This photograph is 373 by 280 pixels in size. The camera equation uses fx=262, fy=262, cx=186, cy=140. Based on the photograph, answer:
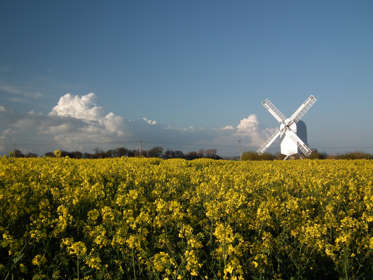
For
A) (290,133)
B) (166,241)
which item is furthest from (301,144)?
(166,241)

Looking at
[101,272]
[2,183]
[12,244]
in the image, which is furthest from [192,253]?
[2,183]

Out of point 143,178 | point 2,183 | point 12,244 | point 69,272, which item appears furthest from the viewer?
point 143,178

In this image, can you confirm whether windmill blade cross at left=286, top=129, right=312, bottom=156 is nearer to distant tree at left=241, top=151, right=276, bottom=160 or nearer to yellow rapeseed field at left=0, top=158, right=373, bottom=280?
distant tree at left=241, top=151, right=276, bottom=160

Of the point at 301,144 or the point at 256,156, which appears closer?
the point at 301,144

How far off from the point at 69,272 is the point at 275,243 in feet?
10.8

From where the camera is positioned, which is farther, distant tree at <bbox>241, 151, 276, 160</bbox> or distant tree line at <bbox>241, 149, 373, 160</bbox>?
distant tree at <bbox>241, 151, 276, 160</bbox>

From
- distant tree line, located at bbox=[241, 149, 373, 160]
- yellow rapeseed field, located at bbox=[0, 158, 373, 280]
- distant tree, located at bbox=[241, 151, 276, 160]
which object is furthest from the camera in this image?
distant tree, located at bbox=[241, 151, 276, 160]

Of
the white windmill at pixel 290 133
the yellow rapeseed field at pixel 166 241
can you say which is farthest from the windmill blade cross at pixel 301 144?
the yellow rapeseed field at pixel 166 241

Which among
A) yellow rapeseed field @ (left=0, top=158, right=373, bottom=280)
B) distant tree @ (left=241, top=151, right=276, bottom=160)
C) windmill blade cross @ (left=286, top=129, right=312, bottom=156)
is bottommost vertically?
yellow rapeseed field @ (left=0, top=158, right=373, bottom=280)

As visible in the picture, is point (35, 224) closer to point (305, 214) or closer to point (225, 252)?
point (225, 252)

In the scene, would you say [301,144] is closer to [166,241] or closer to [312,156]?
[312,156]

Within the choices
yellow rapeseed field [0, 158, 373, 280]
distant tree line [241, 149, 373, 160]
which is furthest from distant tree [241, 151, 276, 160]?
yellow rapeseed field [0, 158, 373, 280]

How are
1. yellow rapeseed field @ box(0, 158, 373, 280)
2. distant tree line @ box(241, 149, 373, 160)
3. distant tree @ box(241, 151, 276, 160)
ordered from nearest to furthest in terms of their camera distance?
1. yellow rapeseed field @ box(0, 158, 373, 280)
2. distant tree line @ box(241, 149, 373, 160)
3. distant tree @ box(241, 151, 276, 160)

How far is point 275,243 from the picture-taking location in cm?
429
